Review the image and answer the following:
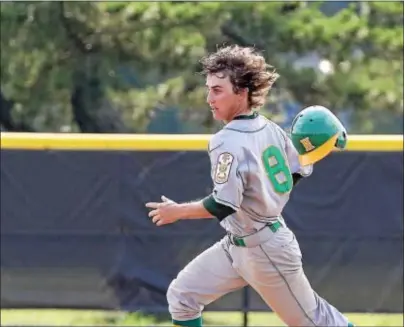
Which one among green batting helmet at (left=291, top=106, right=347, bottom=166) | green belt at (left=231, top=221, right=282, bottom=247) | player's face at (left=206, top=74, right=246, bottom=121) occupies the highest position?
player's face at (left=206, top=74, right=246, bottom=121)

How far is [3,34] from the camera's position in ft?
41.8

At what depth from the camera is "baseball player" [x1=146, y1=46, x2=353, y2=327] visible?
4871mm

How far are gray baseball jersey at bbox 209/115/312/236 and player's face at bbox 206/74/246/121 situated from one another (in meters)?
0.08

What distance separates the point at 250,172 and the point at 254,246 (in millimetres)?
431

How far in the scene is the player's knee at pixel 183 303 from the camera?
17.7 ft

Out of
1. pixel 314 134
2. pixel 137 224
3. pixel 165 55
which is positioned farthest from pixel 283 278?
pixel 165 55

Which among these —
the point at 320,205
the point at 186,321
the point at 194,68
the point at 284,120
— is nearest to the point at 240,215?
the point at 186,321

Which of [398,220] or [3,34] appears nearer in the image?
[398,220]

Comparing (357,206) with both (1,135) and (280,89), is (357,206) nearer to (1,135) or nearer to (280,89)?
(1,135)

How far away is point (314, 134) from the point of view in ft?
18.2

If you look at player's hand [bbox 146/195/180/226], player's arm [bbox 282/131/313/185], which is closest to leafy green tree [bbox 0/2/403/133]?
player's arm [bbox 282/131/313/185]

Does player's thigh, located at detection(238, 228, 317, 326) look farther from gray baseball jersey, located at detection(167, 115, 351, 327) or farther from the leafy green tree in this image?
the leafy green tree

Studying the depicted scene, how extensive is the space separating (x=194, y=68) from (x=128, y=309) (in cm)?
515

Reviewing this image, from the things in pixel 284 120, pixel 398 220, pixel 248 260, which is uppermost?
pixel 248 260
